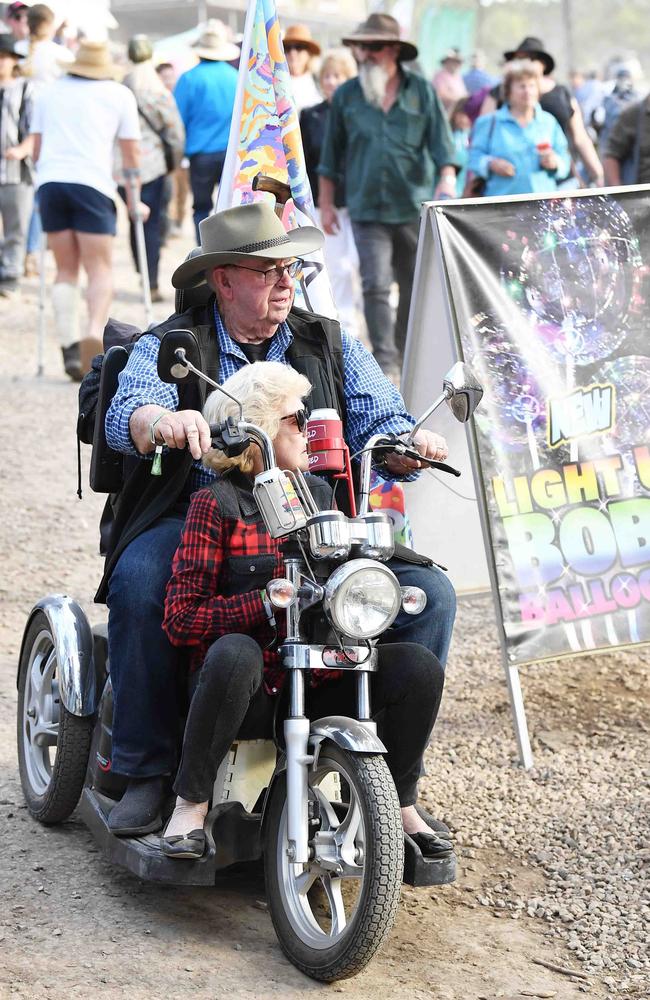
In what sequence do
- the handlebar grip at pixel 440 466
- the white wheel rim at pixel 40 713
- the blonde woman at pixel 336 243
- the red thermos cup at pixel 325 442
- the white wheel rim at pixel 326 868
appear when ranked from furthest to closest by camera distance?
the blonde woman at pixel 336 243
the white wheel rim at pixel 40 713
the handlebar grip at pixel 440 466
the red thermos cup at pixel 325 442
the white wheel rim at pixel 326 868

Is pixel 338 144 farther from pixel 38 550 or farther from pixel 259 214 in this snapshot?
pixel 259 214

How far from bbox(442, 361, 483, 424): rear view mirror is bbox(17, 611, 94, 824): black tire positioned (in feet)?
4.89

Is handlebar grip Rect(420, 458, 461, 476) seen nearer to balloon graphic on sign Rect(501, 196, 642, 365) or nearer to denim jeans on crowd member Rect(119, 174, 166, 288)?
balloon graphic on sign Rect(501, 196, 642, 365)

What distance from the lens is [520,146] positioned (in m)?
9.48

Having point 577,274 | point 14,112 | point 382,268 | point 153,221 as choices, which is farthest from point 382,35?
point 577,274

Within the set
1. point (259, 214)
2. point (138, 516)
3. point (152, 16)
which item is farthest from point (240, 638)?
point (152, 16)

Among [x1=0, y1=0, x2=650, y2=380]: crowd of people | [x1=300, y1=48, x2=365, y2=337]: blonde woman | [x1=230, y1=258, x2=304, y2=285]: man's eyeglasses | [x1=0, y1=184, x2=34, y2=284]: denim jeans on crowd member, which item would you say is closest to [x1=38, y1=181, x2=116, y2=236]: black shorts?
[x1=0, y1=0, x2=650, y2=380]: crowd of people

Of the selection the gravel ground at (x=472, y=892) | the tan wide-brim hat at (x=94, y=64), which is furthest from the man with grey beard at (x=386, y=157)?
the gravel ground at (x=472, y=892)

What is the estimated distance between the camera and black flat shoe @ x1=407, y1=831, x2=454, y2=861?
3801 millimetres

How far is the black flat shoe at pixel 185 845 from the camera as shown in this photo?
3680 millimetres

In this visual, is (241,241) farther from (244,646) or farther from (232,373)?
(244,646)

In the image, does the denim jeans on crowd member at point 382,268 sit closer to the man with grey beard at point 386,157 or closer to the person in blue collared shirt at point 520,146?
the man with grey beard at point 386,157

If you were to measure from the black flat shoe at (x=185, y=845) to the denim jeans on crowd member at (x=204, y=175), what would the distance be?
9.06m

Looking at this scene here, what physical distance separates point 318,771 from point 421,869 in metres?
0.39
